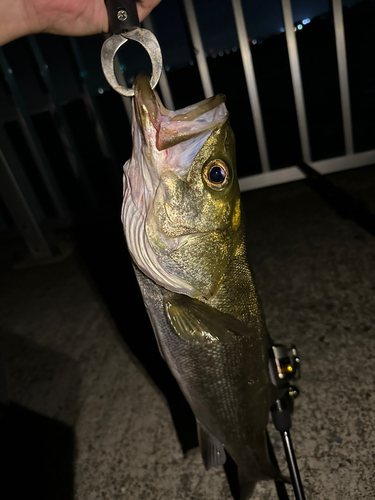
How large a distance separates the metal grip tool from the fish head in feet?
0.22

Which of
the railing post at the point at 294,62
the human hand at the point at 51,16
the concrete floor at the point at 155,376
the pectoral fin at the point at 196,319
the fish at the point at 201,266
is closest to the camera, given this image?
the fish at the point at 201,266

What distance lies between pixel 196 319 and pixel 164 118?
0.64 metres

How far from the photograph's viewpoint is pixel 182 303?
46.9 inches

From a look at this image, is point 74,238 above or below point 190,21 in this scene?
below

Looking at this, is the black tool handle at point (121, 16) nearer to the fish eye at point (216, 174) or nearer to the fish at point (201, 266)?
the fish at point (201, 266)

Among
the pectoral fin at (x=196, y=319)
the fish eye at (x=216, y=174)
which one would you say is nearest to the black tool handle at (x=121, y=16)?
the fish eye at (x=216, y=174)

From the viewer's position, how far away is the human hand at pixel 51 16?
142 centimetres

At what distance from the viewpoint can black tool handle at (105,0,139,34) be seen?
0.96 m

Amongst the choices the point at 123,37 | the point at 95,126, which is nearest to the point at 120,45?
the point at 123,37

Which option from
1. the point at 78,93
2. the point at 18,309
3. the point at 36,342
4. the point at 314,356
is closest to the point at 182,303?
the point at 314,356

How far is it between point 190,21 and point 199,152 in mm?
3200

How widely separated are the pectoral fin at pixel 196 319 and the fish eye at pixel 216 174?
39 cm

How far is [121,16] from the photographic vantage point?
3.17 ft

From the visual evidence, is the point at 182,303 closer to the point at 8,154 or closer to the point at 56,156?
the point at 8,154
